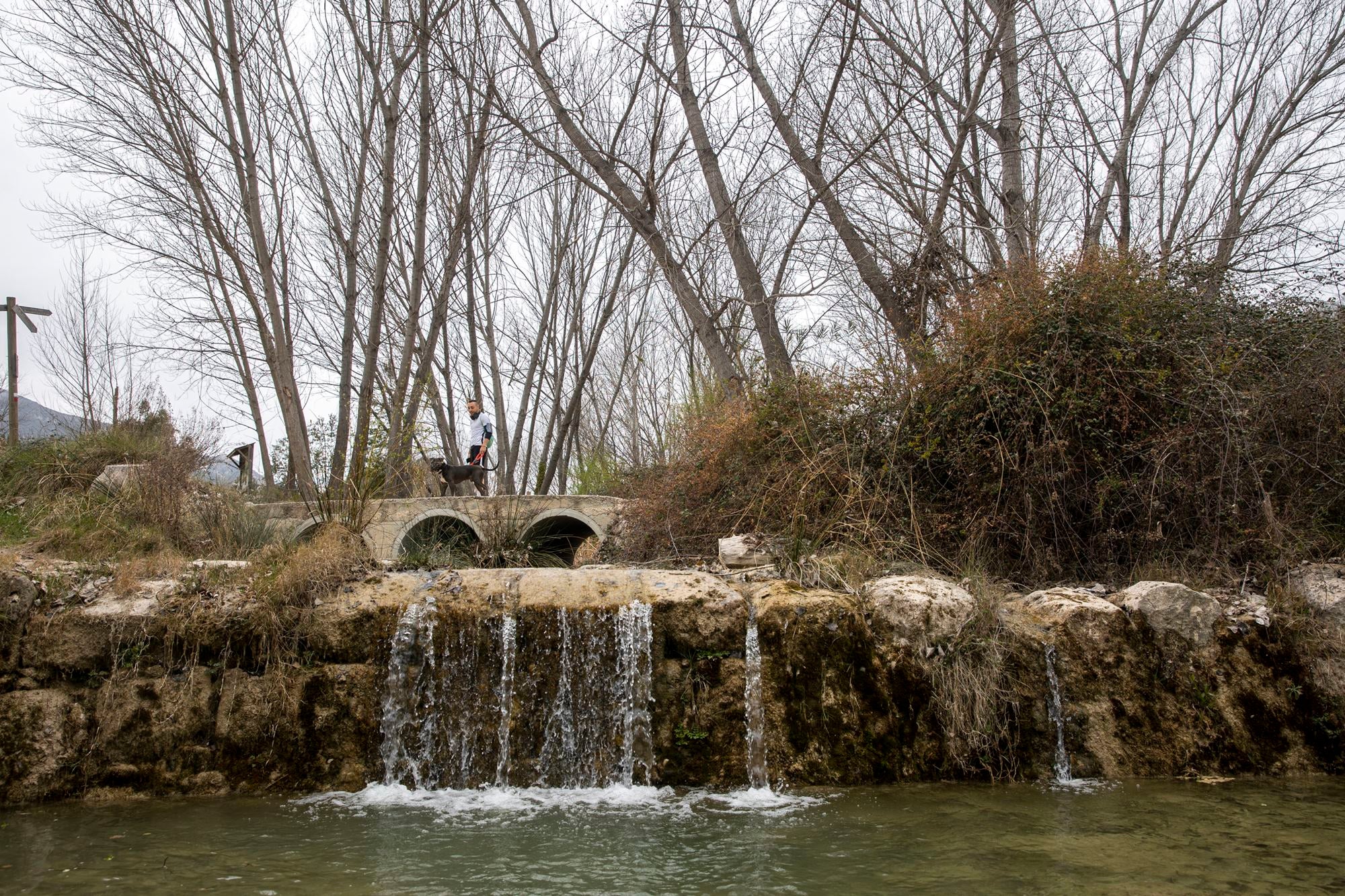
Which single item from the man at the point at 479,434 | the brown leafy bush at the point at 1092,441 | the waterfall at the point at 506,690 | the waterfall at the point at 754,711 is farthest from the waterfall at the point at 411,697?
the man at the point at 479,434

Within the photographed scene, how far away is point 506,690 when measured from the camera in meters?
5.98

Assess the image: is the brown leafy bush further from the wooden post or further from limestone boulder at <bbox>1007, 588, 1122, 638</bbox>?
the wooden post

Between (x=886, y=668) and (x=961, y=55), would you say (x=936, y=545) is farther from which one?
(x=961, y=55)

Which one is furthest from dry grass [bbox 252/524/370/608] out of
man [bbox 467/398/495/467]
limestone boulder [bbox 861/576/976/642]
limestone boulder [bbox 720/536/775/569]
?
man [bbox 467/398/495/467]

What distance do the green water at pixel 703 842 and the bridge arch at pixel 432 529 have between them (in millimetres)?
5996

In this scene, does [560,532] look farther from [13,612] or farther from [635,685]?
[13,612]

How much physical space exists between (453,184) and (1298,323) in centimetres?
1120

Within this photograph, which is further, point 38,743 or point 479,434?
point 479,434

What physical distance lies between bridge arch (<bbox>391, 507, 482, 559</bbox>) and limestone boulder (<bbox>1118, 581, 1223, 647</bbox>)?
7.34 metres

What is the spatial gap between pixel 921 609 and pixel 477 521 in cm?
570

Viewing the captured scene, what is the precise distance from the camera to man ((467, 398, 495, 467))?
1327cm

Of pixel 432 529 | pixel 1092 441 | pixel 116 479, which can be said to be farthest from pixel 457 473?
pixel 1092 441

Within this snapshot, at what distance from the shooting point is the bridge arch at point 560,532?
32.0 ft

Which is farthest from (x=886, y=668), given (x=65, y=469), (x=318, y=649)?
(x=65, y=469)
